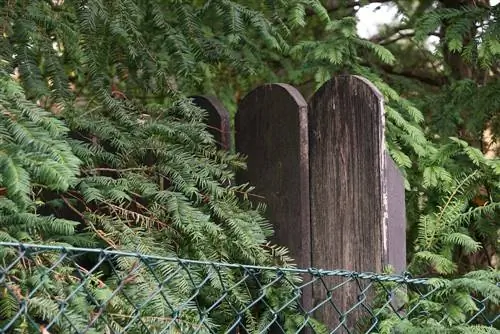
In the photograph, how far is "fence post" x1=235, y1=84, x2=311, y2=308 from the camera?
294 centimetres

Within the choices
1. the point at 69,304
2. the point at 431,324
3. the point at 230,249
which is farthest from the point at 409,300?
the point at 69,304

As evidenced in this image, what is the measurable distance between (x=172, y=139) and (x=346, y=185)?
2.19 ft

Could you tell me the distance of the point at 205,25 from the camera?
3.99 meters

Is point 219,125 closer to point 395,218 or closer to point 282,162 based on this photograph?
point 282,162

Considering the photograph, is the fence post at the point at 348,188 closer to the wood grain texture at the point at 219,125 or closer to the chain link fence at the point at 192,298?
the chain link fence at the point at 192,298

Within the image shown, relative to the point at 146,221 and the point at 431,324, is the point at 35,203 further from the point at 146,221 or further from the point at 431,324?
the point at 431,324

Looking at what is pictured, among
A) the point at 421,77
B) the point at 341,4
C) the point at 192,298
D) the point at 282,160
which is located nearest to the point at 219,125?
the point at 282,160

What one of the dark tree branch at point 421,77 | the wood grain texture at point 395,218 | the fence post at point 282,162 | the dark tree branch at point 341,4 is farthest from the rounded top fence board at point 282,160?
the dark tree branch at point 421,77

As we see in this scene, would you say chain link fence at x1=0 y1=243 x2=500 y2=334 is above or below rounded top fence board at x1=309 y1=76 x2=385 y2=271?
below

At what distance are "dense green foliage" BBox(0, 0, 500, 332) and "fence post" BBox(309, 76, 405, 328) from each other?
0.19m

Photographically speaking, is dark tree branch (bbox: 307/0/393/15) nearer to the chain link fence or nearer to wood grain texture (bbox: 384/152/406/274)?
wood grain texture (bbox: 384/152/406/274)

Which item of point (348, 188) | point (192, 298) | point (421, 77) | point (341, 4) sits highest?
point (341, 4)

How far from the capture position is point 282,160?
2992mm

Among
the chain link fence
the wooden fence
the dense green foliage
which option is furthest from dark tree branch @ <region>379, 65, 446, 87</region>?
the chain link fence
